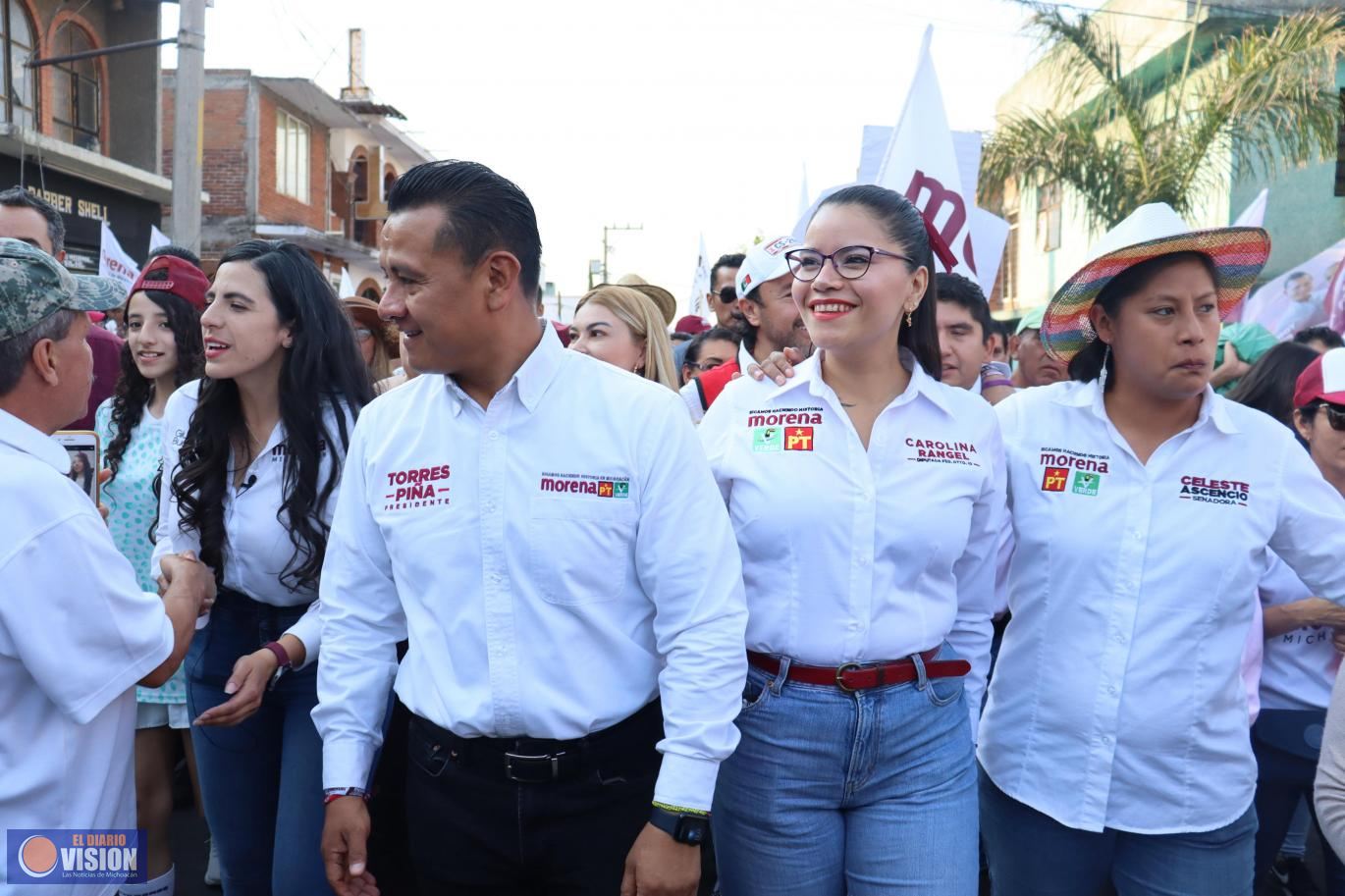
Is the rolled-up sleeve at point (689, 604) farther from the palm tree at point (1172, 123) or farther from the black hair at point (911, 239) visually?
the palm tree at point (1172, 123)

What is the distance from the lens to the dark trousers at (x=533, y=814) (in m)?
2.23

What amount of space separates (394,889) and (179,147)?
1090 cm

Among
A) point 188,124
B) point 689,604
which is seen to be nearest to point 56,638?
point 689,604

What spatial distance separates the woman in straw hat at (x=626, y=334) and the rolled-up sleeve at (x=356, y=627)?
232 centimetres

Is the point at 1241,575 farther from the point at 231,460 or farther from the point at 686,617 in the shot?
the point at 231,460

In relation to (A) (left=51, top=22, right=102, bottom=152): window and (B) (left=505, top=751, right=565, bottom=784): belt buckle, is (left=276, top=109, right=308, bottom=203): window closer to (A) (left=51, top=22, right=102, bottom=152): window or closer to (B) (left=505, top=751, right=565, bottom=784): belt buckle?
(A) (left=51, top=22, right=102, bottom=152): window

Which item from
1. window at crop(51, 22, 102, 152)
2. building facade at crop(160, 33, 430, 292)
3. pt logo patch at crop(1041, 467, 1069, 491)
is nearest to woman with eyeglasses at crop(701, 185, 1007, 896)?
pt logo patch at crop(1041, 467, 1069, 491)

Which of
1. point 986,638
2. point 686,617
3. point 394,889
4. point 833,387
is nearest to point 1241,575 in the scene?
point 986,638

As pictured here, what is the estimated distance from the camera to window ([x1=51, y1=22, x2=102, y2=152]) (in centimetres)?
1625

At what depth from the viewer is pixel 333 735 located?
2.39m

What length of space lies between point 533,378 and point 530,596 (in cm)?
45

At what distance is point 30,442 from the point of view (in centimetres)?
223

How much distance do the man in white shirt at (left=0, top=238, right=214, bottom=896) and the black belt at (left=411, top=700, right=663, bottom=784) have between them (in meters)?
0.65

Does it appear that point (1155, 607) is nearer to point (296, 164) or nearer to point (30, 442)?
point (30, 442)
